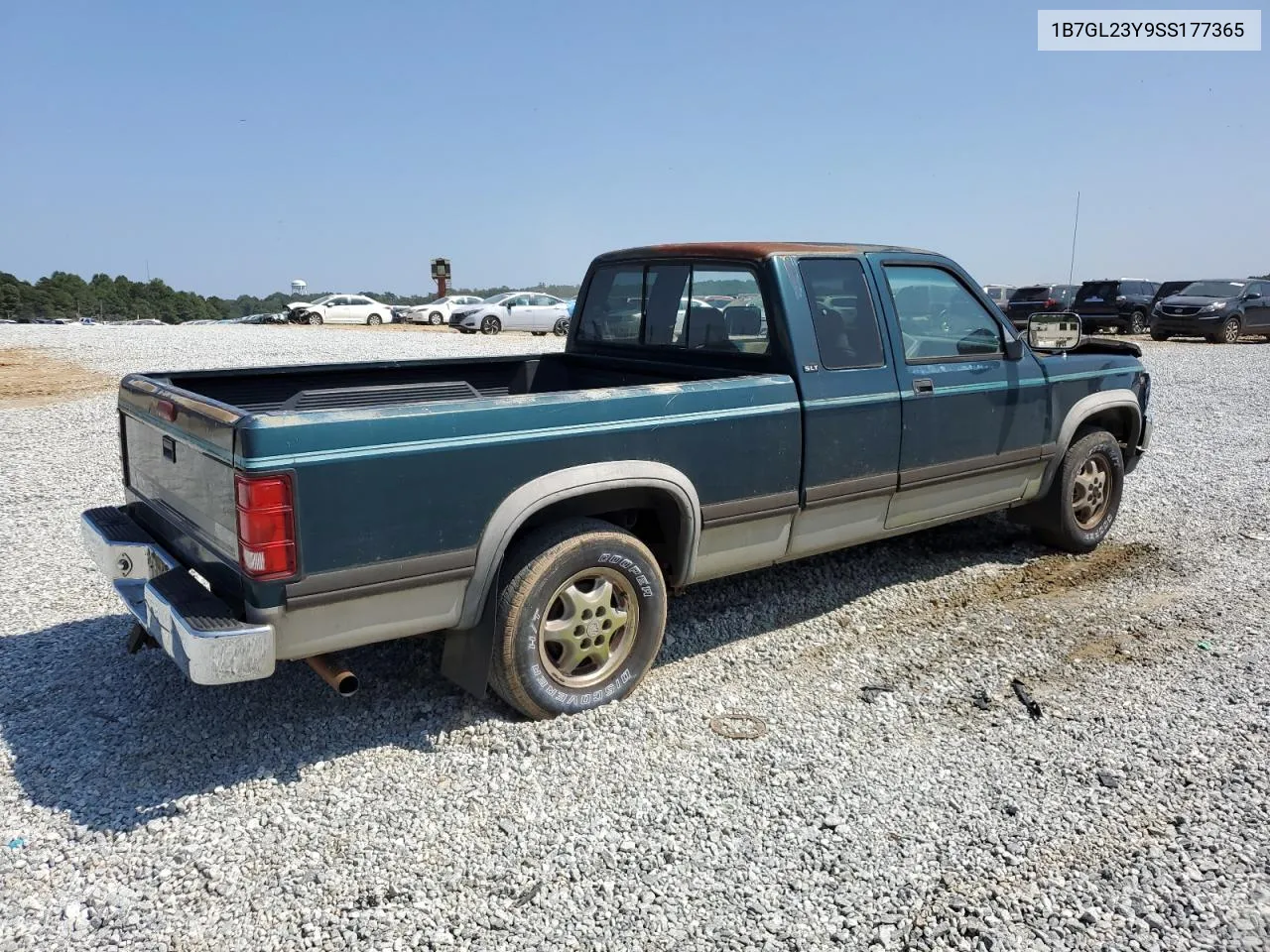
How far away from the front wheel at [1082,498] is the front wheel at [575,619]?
3.08 metres

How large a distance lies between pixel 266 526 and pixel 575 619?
1281mm

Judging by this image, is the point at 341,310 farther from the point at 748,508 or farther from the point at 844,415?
the point at 748,508

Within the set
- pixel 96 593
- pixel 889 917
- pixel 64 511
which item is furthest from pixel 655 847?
pixel 64 511

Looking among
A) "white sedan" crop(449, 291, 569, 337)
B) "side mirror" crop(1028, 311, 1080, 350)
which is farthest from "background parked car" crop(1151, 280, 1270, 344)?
"side mirror" crop(1028, 311, 1080, 350)

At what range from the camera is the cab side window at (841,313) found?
4.45 metres

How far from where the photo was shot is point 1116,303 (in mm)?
26312

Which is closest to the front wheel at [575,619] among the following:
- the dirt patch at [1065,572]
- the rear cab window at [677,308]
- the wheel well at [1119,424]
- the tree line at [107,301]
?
the rear cab window at [677,308]

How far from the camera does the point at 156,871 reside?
285 cm

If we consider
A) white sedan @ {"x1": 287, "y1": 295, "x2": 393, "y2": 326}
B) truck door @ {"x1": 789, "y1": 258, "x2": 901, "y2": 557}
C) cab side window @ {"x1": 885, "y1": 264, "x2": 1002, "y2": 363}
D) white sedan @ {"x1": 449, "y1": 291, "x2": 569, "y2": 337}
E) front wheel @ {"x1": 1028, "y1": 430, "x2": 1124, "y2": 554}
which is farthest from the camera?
white sedan @ {"x1": 287, "y1": 295, "x2": 393, "y2": 326}

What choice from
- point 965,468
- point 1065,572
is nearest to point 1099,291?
point 1065,572

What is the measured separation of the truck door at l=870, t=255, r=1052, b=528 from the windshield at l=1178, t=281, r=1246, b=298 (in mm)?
22385

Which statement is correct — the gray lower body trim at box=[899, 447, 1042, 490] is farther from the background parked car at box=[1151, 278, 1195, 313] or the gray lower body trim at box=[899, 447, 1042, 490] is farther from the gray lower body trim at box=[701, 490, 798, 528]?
the background parked car at box=[1151, 278, 1195, 313]

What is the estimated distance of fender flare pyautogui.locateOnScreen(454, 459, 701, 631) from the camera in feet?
11.2

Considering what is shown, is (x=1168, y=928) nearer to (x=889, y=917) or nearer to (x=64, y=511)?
(x=889, y=917)
